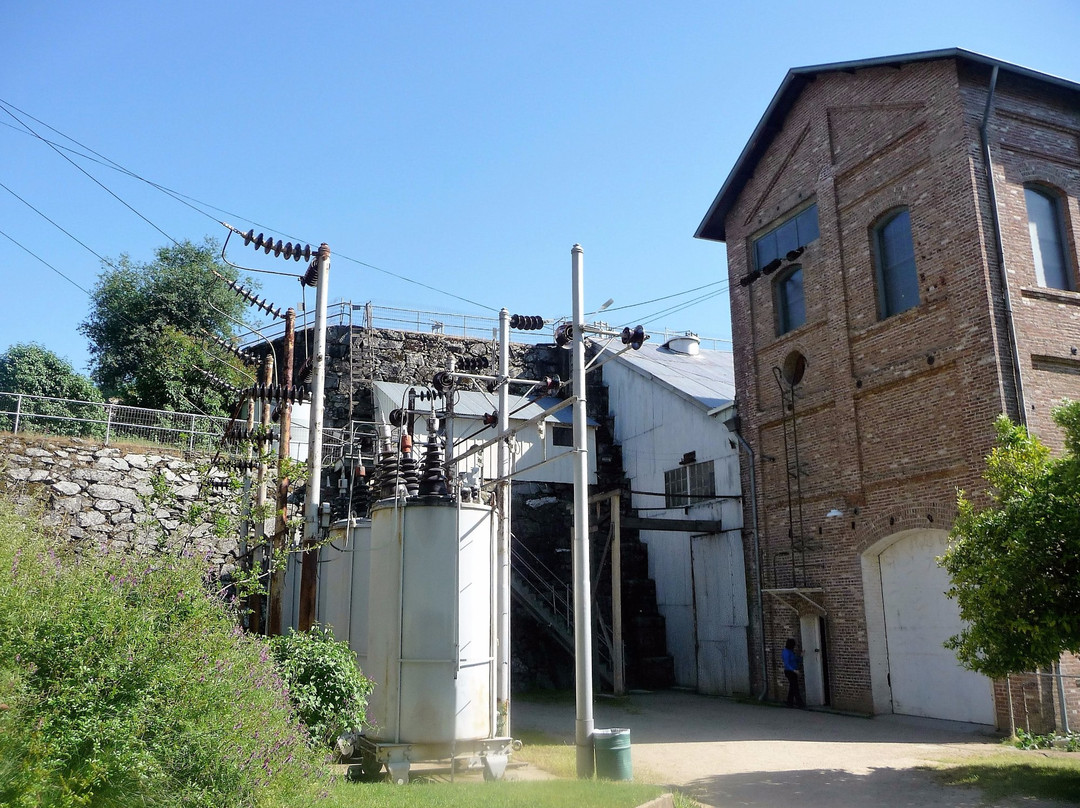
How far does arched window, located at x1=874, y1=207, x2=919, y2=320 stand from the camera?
1811 cm

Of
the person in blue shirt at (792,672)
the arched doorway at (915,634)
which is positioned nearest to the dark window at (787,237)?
the arched doorway at (915,634)

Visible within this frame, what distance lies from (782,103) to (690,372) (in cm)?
1048

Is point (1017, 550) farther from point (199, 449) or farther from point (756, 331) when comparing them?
point (199, 449)

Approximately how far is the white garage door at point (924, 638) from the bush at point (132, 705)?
13096mm

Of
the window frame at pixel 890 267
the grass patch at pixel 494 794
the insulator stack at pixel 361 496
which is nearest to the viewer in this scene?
the grass patch at pixel 494 794

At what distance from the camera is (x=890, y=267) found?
18719 millimetres

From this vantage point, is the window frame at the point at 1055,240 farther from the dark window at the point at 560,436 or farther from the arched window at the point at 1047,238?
the dark window at the point at 560,436

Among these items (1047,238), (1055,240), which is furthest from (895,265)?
(1055,240)

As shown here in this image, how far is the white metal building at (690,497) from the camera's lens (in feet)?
76.2

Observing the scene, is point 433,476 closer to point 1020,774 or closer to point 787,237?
point 1020,774

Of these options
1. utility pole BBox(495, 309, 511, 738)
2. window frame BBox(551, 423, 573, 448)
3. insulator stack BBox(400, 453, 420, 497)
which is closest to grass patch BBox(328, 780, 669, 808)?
utility pole BBox(495, 309, 511, 738)

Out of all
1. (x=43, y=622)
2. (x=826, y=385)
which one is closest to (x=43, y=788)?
(x=43, y=622)

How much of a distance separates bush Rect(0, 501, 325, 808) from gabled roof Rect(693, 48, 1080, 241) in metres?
16.8

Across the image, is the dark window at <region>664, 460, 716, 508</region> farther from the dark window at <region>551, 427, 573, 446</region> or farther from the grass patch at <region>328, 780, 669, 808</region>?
the grass patch at <region>328, 780, 669, 808</region>
